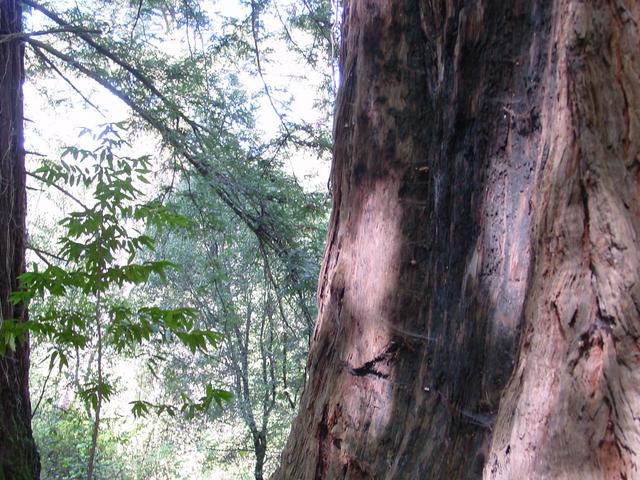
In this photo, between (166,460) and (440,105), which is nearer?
(440,105)

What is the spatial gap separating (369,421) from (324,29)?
206 inches

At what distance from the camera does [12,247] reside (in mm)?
4348

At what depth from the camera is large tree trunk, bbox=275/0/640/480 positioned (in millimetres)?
1120

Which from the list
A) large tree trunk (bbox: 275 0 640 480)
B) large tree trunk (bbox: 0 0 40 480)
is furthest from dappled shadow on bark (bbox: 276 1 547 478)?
large tree trunk (bbox: 0 0 40 480)

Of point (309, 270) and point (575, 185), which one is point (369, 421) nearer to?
point (575, 185)

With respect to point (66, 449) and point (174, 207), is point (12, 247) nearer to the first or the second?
point (174, 207)

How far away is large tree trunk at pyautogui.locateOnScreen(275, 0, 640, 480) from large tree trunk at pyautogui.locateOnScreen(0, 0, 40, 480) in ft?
8.99

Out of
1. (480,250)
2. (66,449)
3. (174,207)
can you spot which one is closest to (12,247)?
(174,207)

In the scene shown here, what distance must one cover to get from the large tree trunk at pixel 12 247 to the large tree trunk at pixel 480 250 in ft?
8.99

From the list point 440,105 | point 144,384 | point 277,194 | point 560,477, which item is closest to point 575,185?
point 560,477

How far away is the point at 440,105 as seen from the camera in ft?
5.92

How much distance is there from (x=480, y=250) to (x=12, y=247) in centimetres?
357

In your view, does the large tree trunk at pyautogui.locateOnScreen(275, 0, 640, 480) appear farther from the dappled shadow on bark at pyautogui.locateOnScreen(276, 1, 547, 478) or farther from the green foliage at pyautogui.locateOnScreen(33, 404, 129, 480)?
the green foliage at pyautogui.locateOnScreen(33, 404, 129, 480)

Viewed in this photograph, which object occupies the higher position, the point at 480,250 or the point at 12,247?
the point at 480,250
